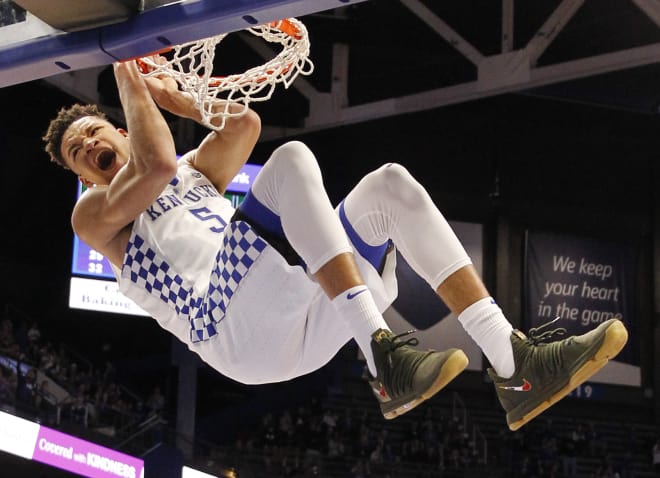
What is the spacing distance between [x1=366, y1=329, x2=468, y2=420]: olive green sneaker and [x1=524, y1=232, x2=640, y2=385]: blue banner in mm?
16530

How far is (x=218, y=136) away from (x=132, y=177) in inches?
30.0

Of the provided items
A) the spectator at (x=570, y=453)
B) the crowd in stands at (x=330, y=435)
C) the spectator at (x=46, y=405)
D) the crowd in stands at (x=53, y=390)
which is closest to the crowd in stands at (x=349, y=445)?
the crowd in stands at (x=330, y=435)

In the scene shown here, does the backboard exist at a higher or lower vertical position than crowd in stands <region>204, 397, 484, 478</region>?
lower

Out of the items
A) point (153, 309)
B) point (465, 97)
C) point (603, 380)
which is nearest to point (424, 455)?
point (603, 380)

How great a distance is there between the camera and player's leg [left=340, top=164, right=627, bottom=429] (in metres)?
3.57

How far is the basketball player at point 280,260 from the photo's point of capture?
3633 millimetres

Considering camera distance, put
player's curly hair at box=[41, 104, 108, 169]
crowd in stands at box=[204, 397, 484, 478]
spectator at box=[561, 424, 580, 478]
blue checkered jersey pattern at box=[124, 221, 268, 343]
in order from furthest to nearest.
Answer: spectator at box=[561, 424, 580, 478] → crowd in stands at box=[204, 397, 484, 478] → player's curly hair at box=[41, 104, 108, 169] → blue checkered jersey pattern at box=[124, 221, 268, 343]

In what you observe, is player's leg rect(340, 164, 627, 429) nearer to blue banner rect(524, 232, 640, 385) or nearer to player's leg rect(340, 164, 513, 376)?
player's leg rect(340, 164, 513, 376)

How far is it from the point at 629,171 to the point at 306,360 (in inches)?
702

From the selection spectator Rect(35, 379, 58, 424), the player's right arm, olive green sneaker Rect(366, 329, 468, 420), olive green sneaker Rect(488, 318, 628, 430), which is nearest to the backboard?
the player's right arm

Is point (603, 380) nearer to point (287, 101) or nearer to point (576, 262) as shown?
point (576, 262)

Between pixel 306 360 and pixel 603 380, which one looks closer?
pixel 306 360

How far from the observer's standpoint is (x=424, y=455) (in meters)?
17.5

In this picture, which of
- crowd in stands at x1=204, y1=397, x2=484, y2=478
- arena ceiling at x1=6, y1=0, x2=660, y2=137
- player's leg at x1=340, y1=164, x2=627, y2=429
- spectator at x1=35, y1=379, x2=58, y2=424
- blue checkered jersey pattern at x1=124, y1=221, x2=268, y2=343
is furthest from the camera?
crowd in stands at x1=204, y1=397, x2=484, y2=478
